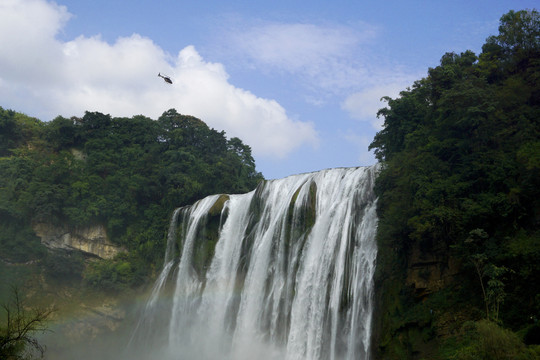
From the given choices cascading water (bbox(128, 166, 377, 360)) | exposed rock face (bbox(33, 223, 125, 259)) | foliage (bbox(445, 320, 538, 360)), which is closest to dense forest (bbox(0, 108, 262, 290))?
exposed rock face (bbox(33, 223, 125, 259))

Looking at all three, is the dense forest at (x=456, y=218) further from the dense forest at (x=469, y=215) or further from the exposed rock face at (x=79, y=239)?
the exposed rock face at (x=79, y=239)

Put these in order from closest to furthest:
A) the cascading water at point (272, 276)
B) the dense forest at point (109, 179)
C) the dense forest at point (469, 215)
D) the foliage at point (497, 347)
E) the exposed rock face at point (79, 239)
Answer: the foliage at point (497, 347) < the dense forest at point (469, 215) < the cascading water at point (272, 276) < the dense forest at point (109, 179) < the exposed rock face at point (79, 239)

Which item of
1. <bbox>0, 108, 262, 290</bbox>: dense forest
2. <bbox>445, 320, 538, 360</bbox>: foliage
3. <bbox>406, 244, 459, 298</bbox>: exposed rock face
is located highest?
<bbox>0, 108, 262, 290</bbox>: dense forest

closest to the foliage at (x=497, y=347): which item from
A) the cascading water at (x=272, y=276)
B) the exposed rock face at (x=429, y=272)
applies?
the exposed rock face at (x=429, y=272)

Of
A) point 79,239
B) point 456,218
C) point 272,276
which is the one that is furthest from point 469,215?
point 79,239

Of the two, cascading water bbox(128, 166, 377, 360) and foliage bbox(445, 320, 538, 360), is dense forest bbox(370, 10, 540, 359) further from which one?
cascading water bbox(128, 166, 377, 360)

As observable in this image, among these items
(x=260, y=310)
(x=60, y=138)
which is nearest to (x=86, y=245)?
(x=60, y=138)
